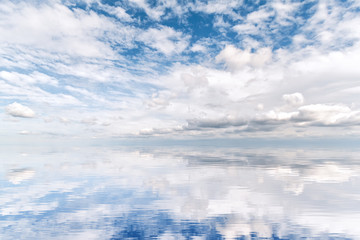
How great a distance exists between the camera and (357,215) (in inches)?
1051

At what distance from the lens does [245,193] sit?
1475 inches

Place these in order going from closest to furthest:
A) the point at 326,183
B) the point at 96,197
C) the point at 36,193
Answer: the point at 96,197, the point at 36,193, the point at 326,183

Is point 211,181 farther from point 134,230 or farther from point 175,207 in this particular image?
point 134,230

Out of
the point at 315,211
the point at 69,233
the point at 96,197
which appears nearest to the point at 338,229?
the point at 315,211

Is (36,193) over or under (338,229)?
over

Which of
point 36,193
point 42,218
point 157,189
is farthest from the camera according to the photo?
point 157,189

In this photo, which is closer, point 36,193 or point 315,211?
point 315,211

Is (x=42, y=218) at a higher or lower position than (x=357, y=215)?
higher

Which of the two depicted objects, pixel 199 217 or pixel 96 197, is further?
pixel 96 197

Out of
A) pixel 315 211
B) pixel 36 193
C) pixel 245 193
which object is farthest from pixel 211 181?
pixel 36 193

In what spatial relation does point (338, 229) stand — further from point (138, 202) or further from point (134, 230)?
point (138, 202)

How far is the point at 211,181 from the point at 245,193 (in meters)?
11.4

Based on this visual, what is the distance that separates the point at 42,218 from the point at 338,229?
35470mm

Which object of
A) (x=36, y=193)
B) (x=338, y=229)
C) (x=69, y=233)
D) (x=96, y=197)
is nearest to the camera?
(x=69, y=233)
